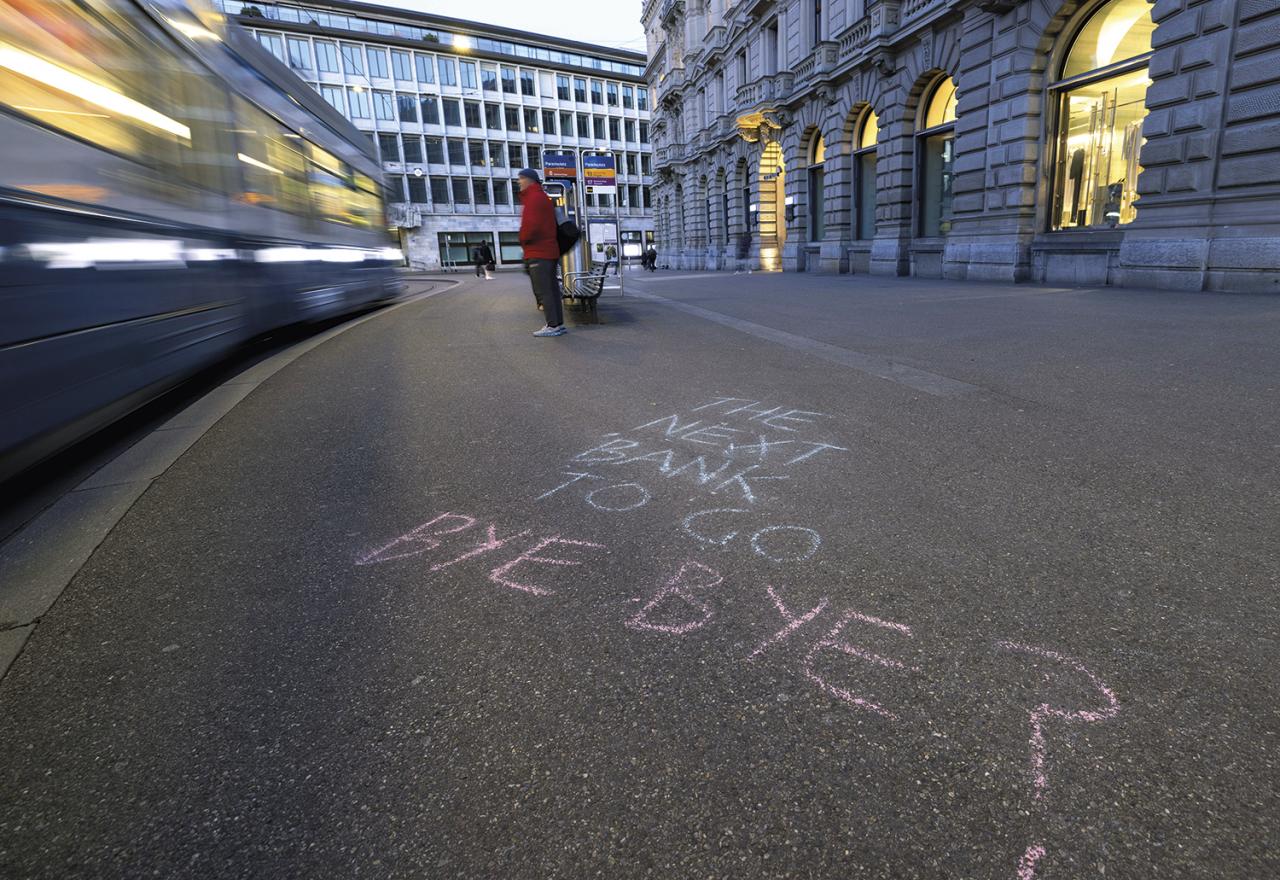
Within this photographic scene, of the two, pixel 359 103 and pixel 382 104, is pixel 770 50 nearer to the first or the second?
pixel 382 104

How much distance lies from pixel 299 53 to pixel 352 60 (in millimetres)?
4057

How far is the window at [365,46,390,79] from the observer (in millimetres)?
59869

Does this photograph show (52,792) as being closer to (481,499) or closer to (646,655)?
(646,655)

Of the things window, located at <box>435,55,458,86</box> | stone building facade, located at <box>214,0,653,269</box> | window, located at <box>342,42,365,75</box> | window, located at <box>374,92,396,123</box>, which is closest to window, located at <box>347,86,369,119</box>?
stone building facade, located at <box>214,0,653,269</box>

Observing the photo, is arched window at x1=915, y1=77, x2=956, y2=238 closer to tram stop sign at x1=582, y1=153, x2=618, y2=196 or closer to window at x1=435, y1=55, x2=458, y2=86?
tram stop sign at x1=582, y1=153, x2=618, y2=196

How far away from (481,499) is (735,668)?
1.75 m

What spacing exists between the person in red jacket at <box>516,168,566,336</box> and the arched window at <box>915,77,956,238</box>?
44.4ft

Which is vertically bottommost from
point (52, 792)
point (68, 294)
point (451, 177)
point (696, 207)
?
point (52, 792)

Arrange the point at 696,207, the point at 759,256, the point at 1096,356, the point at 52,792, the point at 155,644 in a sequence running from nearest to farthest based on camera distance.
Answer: the point at 52,792, the point at 155,644, the point at 1096,356, the point at 759,256, the point at 696,207

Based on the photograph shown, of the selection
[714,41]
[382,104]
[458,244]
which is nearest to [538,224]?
[714,41]

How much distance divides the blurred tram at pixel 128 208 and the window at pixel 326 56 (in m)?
60.1

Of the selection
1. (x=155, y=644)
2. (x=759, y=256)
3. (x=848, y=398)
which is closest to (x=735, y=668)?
(x=155, y=644)

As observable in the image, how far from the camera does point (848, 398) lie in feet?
16.7

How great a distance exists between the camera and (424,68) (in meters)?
61.2
